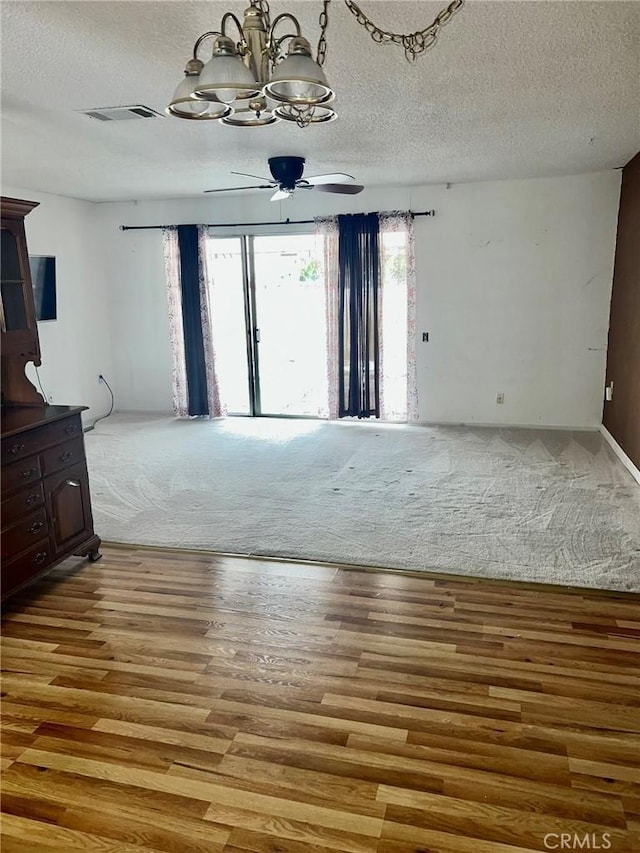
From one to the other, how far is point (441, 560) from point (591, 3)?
2667 mm

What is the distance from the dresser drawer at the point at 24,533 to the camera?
120 inches

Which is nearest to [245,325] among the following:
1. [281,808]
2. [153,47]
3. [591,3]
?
[153,47]

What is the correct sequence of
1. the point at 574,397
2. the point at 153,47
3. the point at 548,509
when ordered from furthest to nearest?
the point at 574,397 < the point at 548,509 < the point at 153,47

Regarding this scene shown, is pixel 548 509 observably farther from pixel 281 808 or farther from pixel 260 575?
pixel 281 808

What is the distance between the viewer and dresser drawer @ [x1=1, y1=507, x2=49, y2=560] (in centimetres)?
304

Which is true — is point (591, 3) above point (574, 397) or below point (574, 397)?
above

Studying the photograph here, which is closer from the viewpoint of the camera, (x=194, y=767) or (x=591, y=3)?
(x=194, y=767)

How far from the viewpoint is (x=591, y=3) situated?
7.32ft

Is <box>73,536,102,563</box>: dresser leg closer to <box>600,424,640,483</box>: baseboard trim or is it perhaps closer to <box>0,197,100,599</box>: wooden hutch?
<box>0,197,100,599</box>: wooden hutch

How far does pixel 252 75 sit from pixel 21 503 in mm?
2301

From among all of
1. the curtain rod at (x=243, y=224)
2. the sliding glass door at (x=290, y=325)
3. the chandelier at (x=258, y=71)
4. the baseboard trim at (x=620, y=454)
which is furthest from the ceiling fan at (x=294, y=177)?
the baseboard trim at (x=620, y=454)

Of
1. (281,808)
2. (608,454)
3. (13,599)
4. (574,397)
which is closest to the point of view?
(281,808)

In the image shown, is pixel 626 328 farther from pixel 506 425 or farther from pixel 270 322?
pixel 270 322

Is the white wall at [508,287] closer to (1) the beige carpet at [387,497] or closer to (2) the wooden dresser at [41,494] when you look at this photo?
(1) the beige carpet at [387,497]
